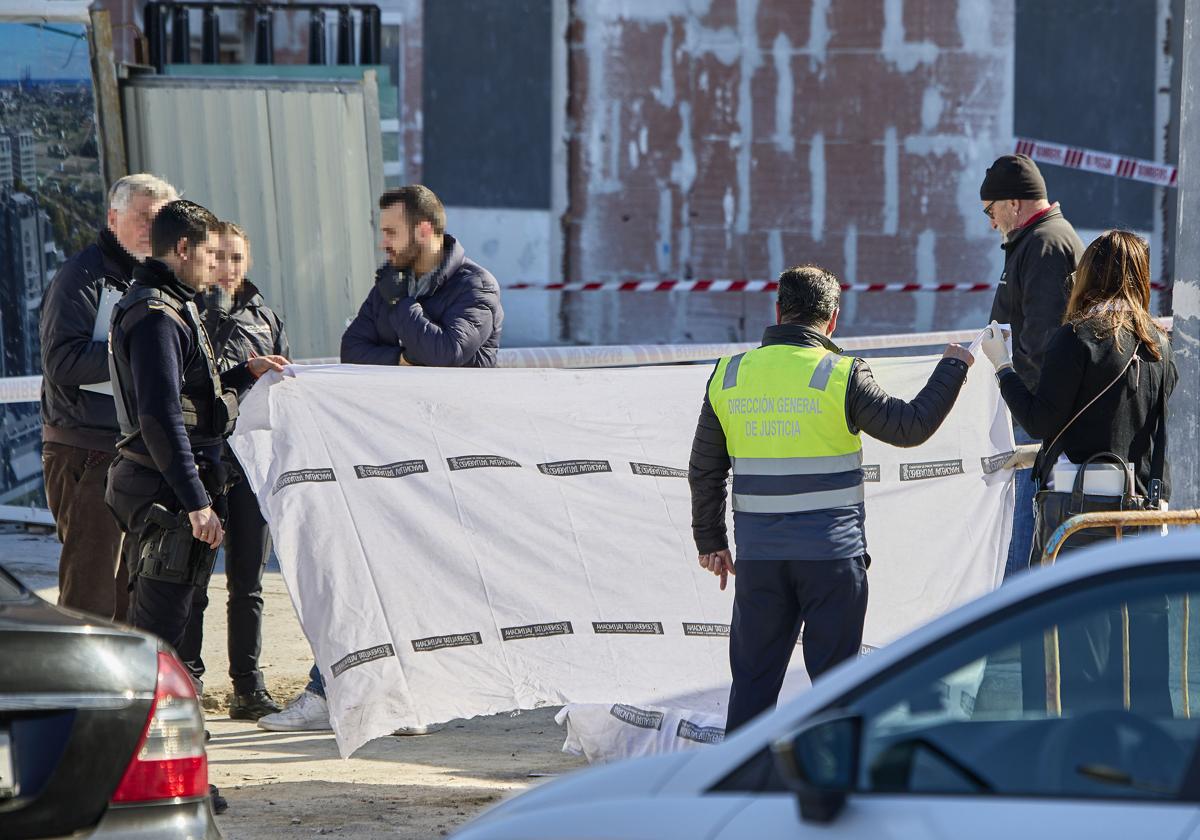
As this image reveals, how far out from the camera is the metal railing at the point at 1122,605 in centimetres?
306

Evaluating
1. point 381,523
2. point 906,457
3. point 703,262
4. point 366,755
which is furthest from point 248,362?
point 703,262

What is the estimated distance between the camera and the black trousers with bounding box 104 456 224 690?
19.0ft

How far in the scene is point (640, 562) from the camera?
6570 millimetres

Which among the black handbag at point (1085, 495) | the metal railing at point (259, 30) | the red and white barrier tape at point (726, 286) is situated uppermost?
the metal railing at point (259, 30)

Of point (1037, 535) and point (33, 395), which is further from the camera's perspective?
point (33, 395)

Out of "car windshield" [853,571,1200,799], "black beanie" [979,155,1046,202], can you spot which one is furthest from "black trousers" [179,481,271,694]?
"car windshield" [853,571,1200,799]

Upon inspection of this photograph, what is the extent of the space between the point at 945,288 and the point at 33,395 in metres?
11.5

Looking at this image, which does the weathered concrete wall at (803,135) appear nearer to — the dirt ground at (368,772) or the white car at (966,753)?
the dirt ground at (368,772)

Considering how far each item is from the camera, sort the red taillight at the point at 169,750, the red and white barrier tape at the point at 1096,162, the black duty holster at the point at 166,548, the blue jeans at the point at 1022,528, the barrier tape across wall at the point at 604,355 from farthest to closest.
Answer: the red and white barrier tape at the point at 1096,162 < the barrier tape across wall at the point at 604,355 < the blue jeans at the point at 1022,528 < the black duty holster at the point at 166,548 < the red taillight at the point at 169,750

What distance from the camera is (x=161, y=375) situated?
18.3ft

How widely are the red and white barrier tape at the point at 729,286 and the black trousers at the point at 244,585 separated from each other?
11.8 metres

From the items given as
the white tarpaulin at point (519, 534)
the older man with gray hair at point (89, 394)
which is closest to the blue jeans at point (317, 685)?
the white tarpaulin at point (519, 534)

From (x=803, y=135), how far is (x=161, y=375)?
45.0 ft

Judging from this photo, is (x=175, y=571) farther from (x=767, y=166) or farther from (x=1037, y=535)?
(x=767, y=166)
